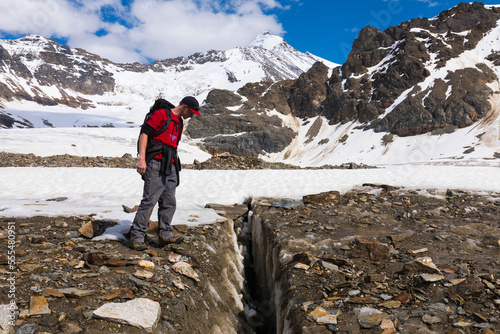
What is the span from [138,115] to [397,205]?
680 feet

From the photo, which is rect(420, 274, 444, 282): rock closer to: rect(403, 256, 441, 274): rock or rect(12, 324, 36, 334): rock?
rect(403, 256, 441, 274): rock

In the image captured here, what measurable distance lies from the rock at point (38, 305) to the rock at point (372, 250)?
4660mm

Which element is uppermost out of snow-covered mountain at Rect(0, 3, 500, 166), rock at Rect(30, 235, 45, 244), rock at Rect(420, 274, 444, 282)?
snow-covered mountain at Rect(0, 3, 500, 166)

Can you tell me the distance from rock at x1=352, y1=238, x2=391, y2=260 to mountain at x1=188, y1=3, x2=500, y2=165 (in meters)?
64.3

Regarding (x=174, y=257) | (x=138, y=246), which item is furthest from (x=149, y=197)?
(x=174, y=257)

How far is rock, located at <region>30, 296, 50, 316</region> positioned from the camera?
310 centimetres

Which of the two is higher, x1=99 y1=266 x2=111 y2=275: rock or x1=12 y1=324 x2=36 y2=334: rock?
x1=99 y1=266 x2=111 y2=275: rock

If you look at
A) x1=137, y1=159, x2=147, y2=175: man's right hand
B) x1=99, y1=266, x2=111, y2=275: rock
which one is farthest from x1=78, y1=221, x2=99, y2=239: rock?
x1=137, y1=159, x2=147, y2=175: man's right hand

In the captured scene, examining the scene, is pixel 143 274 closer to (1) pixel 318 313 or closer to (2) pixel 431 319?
(1) pixel 318 313

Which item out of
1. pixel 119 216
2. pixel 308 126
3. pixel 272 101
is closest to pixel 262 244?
pixel 119 216

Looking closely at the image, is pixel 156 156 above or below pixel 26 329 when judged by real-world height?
above

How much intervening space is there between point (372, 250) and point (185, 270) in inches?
130

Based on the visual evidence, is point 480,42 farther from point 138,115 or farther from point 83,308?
point 138,115

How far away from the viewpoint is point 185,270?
457cm
